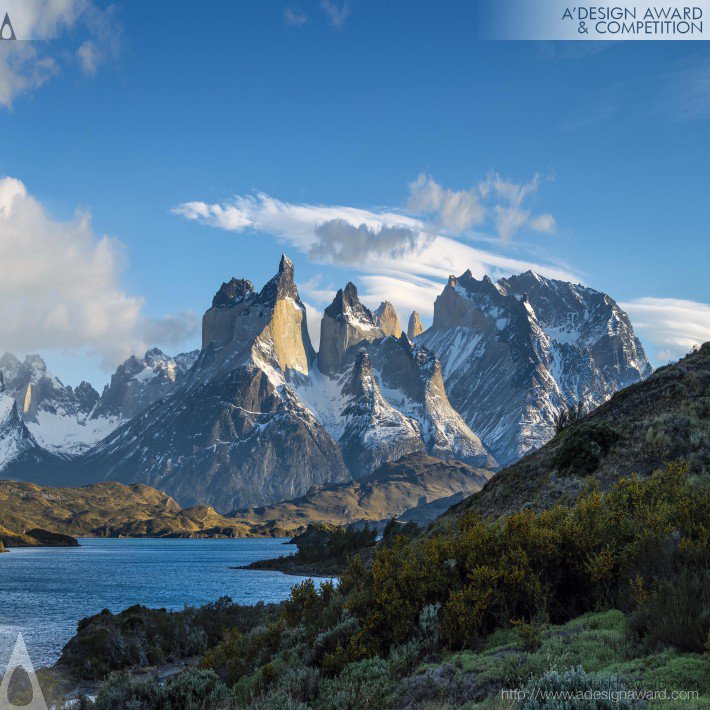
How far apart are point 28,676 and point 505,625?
24729mm

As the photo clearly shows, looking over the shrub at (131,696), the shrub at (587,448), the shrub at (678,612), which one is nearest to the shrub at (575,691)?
the shrub at (678,612)

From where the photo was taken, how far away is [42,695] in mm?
25641

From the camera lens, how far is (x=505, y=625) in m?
14.0

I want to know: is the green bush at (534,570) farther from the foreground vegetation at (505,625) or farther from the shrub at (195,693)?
the shrub at (195,693)

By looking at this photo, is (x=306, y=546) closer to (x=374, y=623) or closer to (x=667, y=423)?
(x=667, y=423)

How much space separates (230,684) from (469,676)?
7487mm

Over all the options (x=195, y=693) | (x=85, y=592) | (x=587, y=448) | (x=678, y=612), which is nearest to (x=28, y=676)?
(x=195, y=693)

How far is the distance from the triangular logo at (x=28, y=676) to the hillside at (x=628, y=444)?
21664mm

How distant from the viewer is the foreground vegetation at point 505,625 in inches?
443

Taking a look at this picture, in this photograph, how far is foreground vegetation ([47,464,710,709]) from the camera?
1126 cm

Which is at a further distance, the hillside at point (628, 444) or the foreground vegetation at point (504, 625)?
the hillside at point (628, 444)

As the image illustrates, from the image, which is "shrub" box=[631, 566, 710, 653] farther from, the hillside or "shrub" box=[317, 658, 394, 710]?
the hillside

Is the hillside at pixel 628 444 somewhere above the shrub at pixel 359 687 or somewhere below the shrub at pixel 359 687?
above

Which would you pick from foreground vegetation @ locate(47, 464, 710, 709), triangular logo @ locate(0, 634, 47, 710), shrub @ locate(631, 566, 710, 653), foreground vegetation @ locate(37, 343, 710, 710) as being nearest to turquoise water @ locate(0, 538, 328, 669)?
triangular logo @ locate(0, 634, 47, 710)
